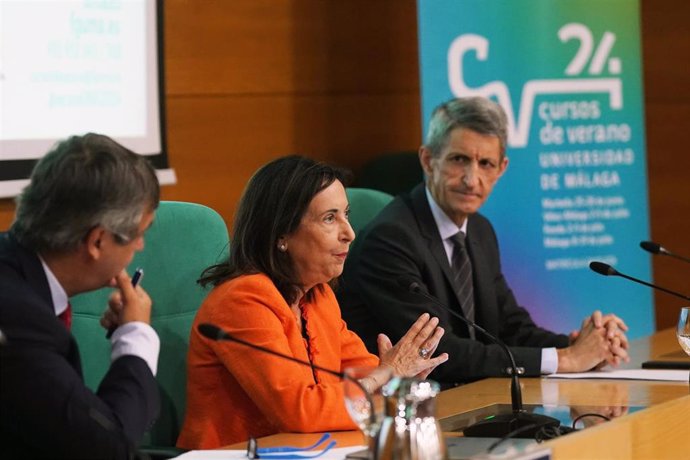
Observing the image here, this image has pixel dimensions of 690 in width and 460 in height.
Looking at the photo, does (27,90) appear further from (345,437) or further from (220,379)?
(345,437)

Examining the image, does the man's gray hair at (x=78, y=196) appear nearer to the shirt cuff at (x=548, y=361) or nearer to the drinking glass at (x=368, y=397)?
the drinking glass at (x=368, y=397)

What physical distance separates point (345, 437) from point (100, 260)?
69cm

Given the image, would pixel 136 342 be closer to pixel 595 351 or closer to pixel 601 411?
pixel 601 411

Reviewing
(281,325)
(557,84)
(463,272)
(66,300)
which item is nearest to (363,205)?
(463,272)

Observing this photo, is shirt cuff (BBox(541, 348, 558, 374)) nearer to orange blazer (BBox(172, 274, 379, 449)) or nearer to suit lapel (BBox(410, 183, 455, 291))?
suit lapel (BBox(410, 183, 455, 291))

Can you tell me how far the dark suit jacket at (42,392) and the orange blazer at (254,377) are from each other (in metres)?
0.55

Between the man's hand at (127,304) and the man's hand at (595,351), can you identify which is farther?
the man's hand at (595,351)

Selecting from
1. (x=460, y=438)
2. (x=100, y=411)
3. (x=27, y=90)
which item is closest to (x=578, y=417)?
(x=460, y=438)

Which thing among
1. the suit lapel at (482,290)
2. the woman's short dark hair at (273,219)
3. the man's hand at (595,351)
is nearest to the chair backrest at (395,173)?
the suit lapel at (482,290)

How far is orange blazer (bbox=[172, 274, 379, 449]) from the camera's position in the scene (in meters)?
2.54

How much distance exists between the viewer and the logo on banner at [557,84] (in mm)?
4586

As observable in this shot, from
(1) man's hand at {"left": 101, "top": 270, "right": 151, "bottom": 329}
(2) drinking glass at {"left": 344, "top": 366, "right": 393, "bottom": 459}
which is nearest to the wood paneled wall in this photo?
(1) man's hand at {"left": 101, "top": 270, "right": 151, "bottom": 329}

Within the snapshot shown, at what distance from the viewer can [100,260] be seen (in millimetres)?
2051

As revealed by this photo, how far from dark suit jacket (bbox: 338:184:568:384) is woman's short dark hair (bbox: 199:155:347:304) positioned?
0.49 metres
